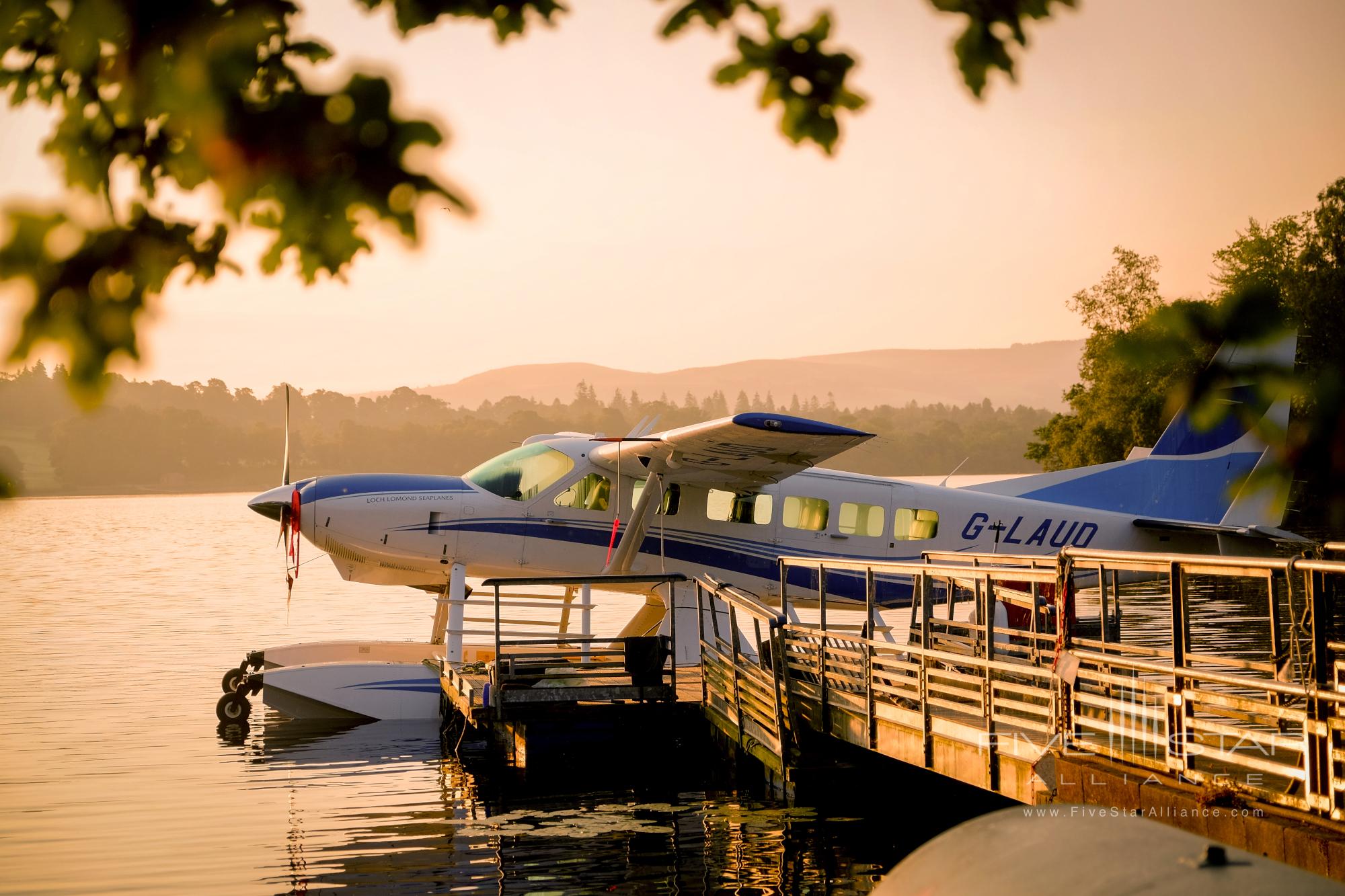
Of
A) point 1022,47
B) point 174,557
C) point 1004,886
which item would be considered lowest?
point 174,557

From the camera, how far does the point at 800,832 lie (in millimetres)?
10406

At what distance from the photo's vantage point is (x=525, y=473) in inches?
590

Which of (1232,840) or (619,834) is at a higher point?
(1232,840)

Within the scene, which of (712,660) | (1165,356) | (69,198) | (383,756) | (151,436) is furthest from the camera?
(151,436)

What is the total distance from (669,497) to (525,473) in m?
1.76

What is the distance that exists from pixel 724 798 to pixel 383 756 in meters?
5.28

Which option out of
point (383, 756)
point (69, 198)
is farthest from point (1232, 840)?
point (383, 756)

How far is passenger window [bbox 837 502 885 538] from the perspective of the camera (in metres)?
15.2

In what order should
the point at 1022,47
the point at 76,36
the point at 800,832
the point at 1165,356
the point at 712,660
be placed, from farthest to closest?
the point at 712,660 < the point at 800,832 < the point at 1022,47 < the point at 76,36 < the point at 1165,356

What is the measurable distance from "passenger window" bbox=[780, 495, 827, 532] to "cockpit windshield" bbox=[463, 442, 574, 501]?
267 cm

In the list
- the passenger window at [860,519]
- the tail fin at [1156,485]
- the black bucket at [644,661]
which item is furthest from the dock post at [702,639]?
the tail fin at [1156,485]

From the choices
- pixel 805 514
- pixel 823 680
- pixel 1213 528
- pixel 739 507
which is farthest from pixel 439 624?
pixel 1213 528

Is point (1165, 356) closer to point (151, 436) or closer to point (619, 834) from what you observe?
point (619, 834)

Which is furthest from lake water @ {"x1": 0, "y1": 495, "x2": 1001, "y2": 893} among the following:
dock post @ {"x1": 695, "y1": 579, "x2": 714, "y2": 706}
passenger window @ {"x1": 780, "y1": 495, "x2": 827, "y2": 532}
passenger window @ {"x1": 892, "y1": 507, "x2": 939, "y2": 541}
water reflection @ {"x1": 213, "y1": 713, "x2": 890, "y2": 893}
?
passenger window @ {"x1": 892, "y1": 507, "x2": 939, "y2": 541}
